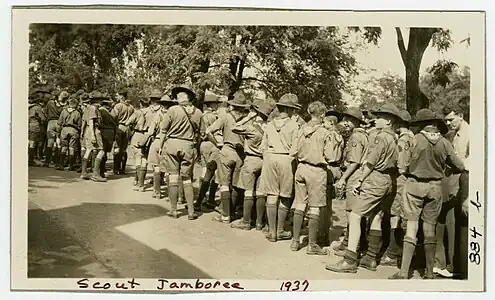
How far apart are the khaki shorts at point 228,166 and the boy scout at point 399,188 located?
123cm

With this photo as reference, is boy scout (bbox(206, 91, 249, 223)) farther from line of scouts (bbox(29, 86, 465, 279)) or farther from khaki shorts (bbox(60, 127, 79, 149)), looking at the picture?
khaki shorts (bbox(60, 127, 79, 149))

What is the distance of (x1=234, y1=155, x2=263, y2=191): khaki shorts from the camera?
19.8ft

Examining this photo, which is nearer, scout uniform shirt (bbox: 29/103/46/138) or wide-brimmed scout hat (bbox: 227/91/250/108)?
scout uniform shirt (bbox: 29/103/46/138)

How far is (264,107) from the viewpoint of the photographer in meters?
5.90

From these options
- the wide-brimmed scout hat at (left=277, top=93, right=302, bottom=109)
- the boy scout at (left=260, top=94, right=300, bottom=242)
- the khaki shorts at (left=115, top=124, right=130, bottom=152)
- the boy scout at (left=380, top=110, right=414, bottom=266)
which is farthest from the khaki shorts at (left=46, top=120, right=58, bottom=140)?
the boy scout at (left=380, top=110, right=414, bottom=266)

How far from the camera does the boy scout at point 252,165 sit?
600cm

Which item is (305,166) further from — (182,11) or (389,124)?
(182,11)

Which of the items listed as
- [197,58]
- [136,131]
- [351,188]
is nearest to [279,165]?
[351,188]

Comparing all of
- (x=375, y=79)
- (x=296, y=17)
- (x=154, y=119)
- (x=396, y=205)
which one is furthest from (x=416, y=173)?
(x=154, y=119)

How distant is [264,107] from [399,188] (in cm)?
114

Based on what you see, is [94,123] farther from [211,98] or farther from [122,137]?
[211,98]

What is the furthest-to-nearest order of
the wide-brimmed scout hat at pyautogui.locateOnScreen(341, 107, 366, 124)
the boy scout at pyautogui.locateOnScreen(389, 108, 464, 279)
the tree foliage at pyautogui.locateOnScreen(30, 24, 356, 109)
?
the wide-brimmed scout hat at pyautogui.locateOnScreen(341, 107, 366, 124), the tree foliage at pyautogui.locateOnScreen(30, 24, 356, 109), the boy scout at pyautogui.locateOnScreen(389, 108, 464, 279)

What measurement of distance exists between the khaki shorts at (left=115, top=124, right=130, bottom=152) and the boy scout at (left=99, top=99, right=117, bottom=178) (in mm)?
30

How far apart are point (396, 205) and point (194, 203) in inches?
59.0
